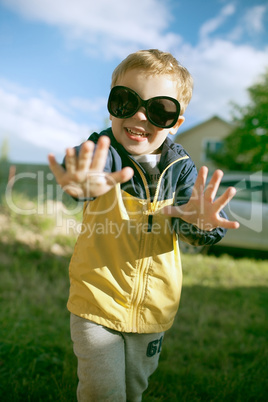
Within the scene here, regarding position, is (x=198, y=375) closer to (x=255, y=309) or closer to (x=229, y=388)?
(x=229, y=388)

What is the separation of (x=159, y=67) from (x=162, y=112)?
20cm

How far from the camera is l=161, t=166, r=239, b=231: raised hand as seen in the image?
1.40m

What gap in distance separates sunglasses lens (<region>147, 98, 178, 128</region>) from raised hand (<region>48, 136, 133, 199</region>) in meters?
0.46

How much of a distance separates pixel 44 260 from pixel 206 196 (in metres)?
3.41

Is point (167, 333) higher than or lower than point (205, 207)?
lower

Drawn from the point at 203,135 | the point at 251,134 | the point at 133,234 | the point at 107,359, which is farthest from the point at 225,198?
the point at 203,135

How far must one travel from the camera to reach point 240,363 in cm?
269

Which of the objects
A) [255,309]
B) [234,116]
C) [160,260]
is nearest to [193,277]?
[255,309]

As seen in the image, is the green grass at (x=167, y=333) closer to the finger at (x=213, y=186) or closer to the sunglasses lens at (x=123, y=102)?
the finger at (x=213, y=186)

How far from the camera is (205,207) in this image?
4.77 ft

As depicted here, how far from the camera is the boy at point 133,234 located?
1.54 meters

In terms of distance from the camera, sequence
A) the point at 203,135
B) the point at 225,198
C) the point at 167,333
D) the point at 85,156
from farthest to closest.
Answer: the point at 203,135 → the point at 167,333 → the point at 225,198 → the point at 85,156

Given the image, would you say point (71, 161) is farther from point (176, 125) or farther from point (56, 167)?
point (176, 125)

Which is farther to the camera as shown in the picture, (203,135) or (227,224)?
(203,135)
